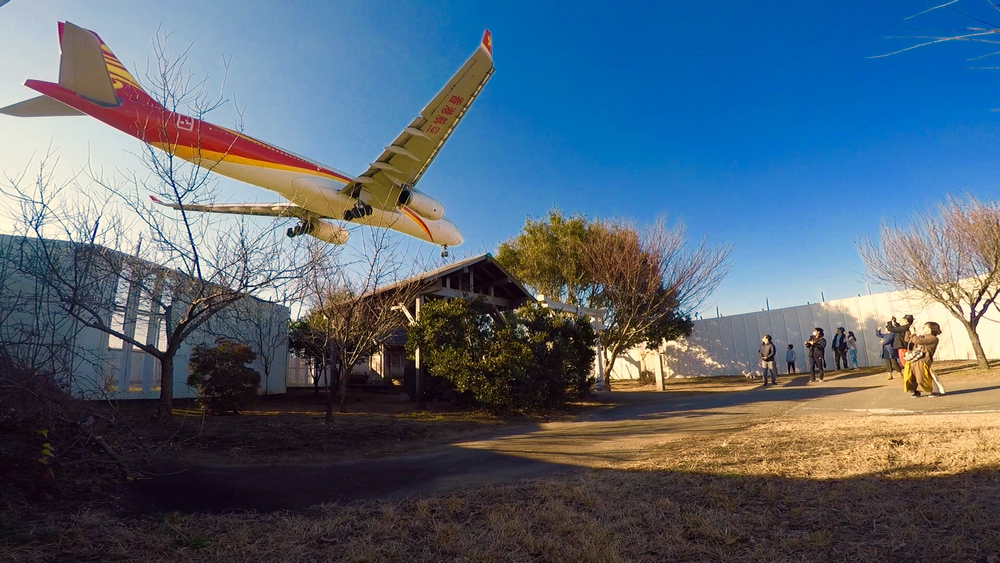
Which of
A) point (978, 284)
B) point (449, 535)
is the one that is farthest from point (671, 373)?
point (449, 535)

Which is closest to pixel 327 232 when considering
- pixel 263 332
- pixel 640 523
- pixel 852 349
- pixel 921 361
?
pixel 263 332

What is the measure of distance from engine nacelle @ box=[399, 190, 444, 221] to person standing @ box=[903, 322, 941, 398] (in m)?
11.2

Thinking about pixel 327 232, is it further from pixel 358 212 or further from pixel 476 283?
pixel 476 283

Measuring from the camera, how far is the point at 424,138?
1222cm

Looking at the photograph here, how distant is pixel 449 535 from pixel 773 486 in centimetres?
252

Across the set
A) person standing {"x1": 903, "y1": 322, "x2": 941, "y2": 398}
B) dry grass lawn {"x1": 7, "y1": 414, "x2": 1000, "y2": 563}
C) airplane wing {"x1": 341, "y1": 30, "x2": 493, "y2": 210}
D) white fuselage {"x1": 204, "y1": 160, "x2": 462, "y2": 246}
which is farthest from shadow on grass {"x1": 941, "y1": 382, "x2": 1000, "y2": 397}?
white fuselage {"x1": 204, "y1": 160, "x2": 462, "y2": 246}

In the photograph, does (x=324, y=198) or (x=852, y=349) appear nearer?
(x=324, y=198)

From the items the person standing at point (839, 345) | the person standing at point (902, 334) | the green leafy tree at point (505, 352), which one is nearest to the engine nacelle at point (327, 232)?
the green leafy tree at point (505, 352)

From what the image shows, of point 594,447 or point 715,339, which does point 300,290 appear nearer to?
point 594,447

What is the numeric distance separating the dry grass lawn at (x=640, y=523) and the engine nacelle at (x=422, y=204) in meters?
10.3

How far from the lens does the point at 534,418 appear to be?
10016 millimetres

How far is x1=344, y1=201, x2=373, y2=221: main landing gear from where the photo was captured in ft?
40.6

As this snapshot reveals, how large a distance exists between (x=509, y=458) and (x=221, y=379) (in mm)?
6447

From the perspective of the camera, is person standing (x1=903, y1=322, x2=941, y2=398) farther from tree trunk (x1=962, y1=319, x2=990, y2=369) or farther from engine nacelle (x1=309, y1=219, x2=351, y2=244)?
engine nacelle (x1=309, y1=219, x2=351, y2=244)
